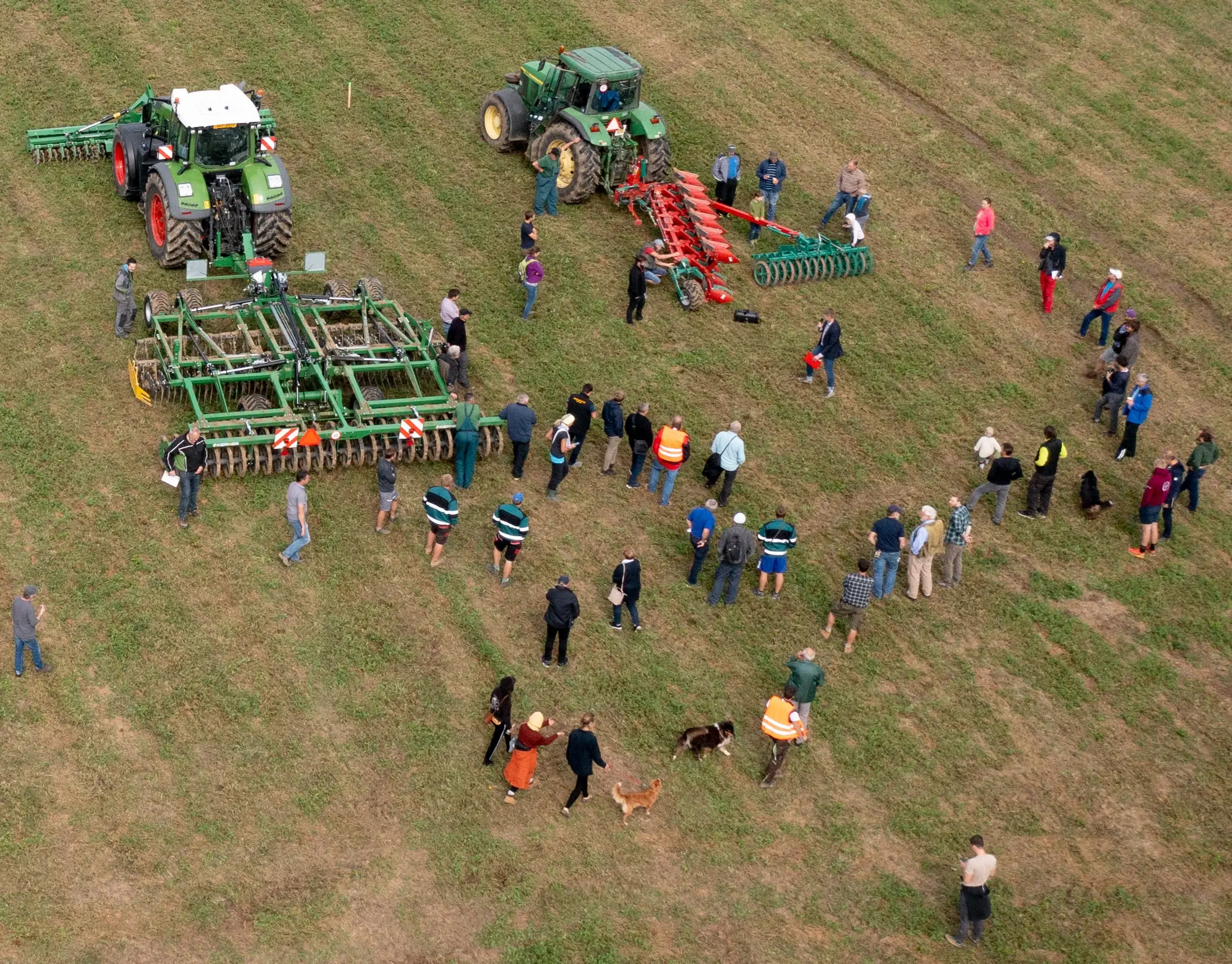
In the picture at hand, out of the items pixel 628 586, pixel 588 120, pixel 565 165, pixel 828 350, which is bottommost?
pixel 628 586

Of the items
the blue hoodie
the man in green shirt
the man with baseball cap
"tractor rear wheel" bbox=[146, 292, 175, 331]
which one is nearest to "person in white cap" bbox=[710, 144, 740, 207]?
the man in green shirt

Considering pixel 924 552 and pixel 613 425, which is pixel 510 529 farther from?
pixel 924 552

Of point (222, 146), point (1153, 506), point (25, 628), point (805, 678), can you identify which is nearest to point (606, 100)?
point (222, 146)

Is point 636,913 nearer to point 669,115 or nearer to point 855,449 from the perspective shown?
point 855,449

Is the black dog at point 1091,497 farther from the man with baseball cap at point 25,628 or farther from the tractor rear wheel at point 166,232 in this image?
the man with baseball cap at point 25,628

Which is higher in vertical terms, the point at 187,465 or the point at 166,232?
the point at 166,232

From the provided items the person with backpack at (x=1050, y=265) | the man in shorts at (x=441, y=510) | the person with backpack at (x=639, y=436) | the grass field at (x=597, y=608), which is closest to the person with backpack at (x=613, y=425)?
the person with backpack at (x=639, y=436)
